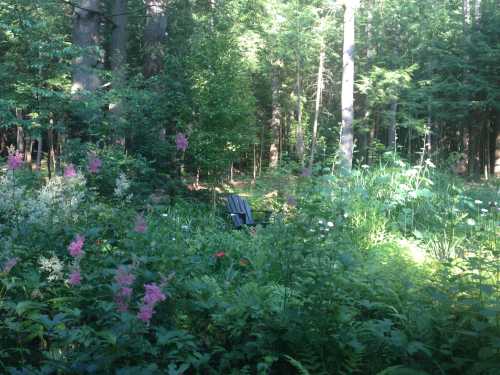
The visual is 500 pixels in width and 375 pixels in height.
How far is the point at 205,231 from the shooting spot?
20.1 feet

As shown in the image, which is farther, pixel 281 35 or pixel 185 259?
pixel 281 35

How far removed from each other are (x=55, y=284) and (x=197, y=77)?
8.45m

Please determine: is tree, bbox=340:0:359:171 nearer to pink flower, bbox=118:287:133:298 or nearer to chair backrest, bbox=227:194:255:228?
chair backrest, bbox=227:194:255:228

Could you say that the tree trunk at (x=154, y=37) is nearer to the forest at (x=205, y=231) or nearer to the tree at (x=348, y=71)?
the forest at (x=205, y=231)

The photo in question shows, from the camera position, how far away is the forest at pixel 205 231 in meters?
2.36

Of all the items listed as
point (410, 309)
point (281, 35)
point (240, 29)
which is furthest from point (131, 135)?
point (281, 35)

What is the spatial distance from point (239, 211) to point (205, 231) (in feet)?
8.58

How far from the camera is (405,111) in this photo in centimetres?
2308

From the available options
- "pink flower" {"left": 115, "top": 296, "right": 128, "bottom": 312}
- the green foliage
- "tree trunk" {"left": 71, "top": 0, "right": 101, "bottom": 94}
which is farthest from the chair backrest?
"pink flower" {"left": 115, "top": 296, "right": 128, "bottom": 312}

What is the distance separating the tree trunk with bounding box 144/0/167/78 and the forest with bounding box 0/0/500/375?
0.06 meters

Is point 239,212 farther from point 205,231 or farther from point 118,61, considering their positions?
point 118,61

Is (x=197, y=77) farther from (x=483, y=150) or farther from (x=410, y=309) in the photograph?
(x=483, y=150)

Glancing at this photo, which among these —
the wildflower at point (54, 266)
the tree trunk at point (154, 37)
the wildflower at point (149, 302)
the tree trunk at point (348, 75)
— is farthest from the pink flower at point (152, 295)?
the tree trunk at point (154, 37)

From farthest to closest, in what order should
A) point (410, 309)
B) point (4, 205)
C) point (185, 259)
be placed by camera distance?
1. point (4, 205)
2. point (185, 259)
3. point (410, 309)
